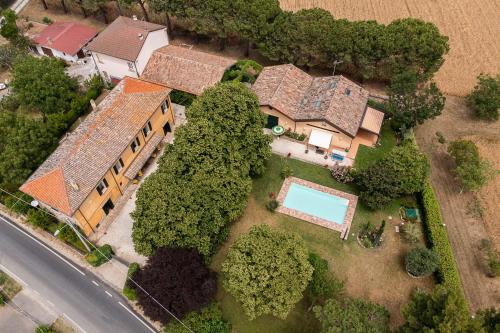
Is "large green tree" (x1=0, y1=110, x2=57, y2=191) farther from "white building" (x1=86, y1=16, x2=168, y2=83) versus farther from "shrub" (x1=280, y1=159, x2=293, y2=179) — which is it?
"shrub" (x1=280, y1=159, x2=293, y2=179)

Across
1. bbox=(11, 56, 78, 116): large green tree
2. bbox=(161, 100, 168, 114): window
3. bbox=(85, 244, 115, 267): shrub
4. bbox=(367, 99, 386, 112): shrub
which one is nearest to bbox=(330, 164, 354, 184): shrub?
bbox=(367, 99, 386, 112): shrub

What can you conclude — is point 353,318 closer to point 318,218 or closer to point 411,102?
point 318,218

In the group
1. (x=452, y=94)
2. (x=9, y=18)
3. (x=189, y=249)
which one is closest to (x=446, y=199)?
(x=452, y=94)

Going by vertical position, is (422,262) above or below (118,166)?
above

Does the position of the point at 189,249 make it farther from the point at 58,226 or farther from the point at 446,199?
the point at 446,199

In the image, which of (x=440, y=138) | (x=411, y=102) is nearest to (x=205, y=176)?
(x=411, y=102)

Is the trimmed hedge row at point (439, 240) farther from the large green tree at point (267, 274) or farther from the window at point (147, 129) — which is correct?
the window at point (147, 129)
